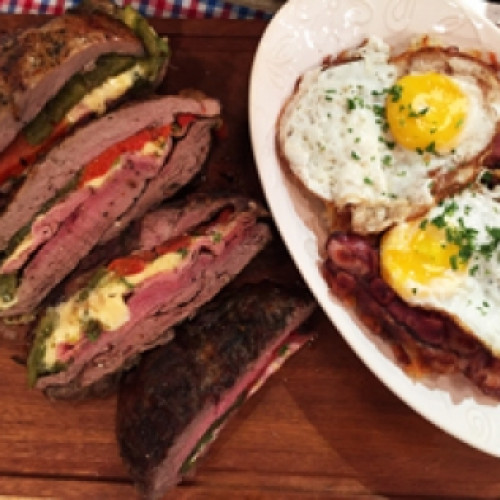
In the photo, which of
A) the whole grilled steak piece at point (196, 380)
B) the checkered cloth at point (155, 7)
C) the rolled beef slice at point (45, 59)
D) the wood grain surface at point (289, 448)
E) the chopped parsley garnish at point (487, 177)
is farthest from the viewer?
the checkered cloth at point (155, 7)

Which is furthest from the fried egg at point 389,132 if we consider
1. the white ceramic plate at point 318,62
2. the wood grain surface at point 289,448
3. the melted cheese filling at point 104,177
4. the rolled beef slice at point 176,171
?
the wood grain surface at point 289,448

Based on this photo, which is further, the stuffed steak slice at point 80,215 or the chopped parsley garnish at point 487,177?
the chopped parsley garnish at point 487,177

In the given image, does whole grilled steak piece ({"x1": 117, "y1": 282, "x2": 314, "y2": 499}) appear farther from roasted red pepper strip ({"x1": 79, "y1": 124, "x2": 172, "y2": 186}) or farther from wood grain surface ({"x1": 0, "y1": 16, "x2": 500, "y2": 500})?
roasted red pepper strip ({"x1": 79, "y1": 124, "x2": 172, "y2": 186})

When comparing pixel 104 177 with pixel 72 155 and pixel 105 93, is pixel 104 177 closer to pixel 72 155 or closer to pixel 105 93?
pixel 72 155

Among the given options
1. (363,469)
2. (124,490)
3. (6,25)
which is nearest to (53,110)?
(6,25)

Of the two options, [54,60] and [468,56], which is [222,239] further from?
[468,56]

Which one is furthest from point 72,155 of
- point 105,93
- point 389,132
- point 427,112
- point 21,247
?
point 427,112

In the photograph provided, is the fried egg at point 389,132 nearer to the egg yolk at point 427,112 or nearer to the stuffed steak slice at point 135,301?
the egg yolk at point 427,112
